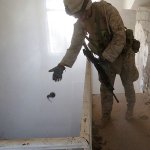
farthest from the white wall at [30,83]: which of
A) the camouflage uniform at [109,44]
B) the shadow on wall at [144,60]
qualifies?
the camouflage uniform at [109,44]

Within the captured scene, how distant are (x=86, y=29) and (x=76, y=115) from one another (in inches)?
113

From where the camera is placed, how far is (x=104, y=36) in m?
1.92

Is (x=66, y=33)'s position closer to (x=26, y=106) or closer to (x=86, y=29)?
(x=26, y=106)

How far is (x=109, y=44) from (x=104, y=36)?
7 centimetres

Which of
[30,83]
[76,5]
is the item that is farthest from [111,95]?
[30,83]

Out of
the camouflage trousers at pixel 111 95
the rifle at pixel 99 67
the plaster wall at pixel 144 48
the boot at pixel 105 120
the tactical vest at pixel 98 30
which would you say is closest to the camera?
the tactical vest at pixel 98 30

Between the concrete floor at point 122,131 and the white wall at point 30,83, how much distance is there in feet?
7.14

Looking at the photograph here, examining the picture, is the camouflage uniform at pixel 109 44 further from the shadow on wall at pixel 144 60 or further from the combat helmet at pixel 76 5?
the shadow on wall at pixel 144 60

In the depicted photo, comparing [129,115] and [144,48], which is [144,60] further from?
[129,115]

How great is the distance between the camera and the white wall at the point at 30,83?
187 inches

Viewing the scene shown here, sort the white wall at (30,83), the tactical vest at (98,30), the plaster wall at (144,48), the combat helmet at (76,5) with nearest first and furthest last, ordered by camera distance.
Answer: the combat helmet at (76,5) < the tactical vest at (98,30) < the plaster wall at (144,48) < the white wall at (30,83)

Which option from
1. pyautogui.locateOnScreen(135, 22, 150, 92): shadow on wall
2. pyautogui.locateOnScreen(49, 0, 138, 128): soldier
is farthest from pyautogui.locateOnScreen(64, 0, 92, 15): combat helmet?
pyautogui.locateOnScreen(135, 22, 150, 92): shadow on wall

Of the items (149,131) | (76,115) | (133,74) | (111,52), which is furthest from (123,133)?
(76,115)

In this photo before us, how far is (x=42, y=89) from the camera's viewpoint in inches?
189
